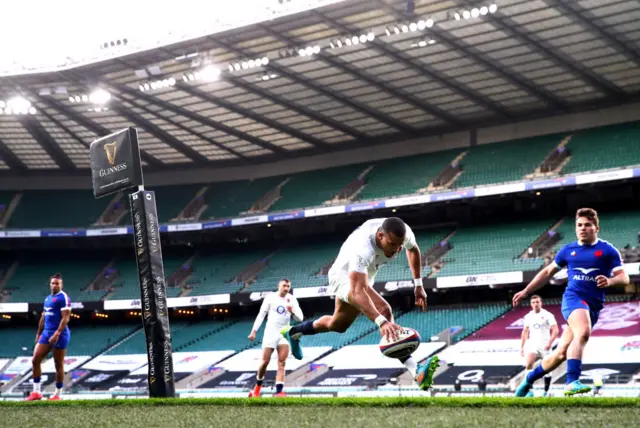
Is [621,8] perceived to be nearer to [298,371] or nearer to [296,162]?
[298,371]

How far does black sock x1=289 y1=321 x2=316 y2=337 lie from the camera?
1001 centimetres

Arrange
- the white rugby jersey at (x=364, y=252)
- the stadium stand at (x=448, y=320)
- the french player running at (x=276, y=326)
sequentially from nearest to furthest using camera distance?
the white rugby jersey at (x=364, y=252)
the french player running at (x=276, y=326)
the stadium stand at (x=448, y=320)

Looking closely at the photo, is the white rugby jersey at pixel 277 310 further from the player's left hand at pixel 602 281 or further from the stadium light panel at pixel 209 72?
the stadium light panel at pixel 209 72

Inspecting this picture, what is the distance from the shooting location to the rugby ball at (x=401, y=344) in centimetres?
736

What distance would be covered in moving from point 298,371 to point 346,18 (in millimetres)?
14354

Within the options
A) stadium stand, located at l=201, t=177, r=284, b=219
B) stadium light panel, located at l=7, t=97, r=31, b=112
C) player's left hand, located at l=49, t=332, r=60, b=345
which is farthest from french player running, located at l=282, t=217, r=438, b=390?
stadium stand, located at l=201, t=177, r=284, b=219

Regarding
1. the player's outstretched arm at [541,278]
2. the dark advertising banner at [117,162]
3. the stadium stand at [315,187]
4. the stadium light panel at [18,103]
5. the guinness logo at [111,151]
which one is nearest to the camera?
the player's outstretched arm at [541,278]

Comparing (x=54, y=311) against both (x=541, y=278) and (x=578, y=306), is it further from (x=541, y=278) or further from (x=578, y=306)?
(x=578, y=306)

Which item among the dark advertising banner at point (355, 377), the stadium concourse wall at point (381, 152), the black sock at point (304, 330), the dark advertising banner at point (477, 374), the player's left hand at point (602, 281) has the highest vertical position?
the stadium concourse wall at point (381, 152)

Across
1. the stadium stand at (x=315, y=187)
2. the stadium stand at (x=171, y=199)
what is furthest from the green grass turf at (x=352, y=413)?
the stadium stand at (x=171, y=199)

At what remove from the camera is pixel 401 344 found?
24.2ft

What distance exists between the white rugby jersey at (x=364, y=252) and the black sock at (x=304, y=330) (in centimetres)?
141

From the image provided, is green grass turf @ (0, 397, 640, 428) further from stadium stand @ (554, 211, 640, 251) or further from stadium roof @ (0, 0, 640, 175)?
stadium stand @ (554, 211, 640, 251)

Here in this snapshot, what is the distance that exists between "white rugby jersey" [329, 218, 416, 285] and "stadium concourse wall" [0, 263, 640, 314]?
928 inches
